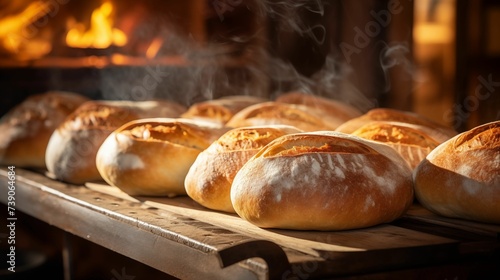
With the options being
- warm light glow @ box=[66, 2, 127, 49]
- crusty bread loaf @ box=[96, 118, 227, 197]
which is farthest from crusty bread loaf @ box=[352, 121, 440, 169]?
warm light glow @ box=[66, 2, 127, 49]

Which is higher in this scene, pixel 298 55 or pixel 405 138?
pixel 405 138

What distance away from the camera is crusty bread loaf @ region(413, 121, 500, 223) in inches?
72.9

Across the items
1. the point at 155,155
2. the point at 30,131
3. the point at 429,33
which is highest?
the point at 429,33

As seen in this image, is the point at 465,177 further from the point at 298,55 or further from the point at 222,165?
the point at 298,55

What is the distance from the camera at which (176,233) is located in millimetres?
1871

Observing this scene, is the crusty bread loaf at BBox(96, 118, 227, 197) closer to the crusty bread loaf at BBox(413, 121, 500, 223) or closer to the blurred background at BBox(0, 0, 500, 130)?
the crusty bread loaf at BBox(413, 121, 500, 223)

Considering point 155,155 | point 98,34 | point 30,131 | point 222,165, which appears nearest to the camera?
point 222,165

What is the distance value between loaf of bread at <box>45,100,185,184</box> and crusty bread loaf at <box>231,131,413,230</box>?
110 cm

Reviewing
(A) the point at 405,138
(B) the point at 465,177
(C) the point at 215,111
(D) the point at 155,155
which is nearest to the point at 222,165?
(D) the point at 155,155

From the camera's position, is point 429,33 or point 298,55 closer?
point 429,33

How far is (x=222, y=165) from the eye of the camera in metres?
2.18

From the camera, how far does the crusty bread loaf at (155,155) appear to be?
248cm

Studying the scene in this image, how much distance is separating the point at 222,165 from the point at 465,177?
0.71 metres

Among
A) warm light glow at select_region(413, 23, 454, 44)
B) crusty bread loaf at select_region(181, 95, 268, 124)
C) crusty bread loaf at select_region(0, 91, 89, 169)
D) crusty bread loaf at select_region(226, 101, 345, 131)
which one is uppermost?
warm light glow at select_region(413, 23, 454, 44)
